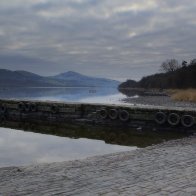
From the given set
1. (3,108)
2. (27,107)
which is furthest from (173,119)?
(3,108)

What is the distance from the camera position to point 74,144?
21.4 m

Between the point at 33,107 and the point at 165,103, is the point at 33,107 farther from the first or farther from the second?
the point at 165,103

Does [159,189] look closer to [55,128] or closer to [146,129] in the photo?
[146,129]

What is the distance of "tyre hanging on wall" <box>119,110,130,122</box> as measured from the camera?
99.2 ft

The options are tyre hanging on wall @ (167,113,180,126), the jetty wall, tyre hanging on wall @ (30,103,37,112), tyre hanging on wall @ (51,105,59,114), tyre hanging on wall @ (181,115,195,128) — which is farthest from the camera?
tyre hanging on wall @ (30,103,37,112)

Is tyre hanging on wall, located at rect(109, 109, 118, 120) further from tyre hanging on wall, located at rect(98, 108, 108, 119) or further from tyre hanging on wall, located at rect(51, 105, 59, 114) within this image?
tyre hanging on wall, located at rect(51, 105, 59, 114)

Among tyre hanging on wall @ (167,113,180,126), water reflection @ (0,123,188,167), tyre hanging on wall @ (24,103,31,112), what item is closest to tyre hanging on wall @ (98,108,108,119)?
water reflection @ (0,123,188,167)

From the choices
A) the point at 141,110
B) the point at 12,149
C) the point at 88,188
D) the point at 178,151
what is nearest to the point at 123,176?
the point at 88,188

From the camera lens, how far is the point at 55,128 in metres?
31.5

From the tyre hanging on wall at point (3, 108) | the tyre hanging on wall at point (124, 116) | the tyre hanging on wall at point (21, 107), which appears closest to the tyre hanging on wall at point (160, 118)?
the tyre hanging on wall at point (124, 116)

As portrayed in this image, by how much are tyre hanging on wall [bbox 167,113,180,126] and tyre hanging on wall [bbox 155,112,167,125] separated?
1.40ft

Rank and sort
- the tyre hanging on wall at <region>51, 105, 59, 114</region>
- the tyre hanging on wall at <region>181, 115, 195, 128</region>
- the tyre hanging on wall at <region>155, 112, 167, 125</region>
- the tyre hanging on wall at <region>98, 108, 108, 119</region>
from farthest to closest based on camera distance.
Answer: the tyre hanging on wall at <region>51, 105, 59, 114</region>, the tyre hanging on wall at <region>98, 108, 108, 119</region>, the tyre hanging on wall at <region>155, 112, 167, 125</region>, the tyre hanging on wall at <region>181, 115, 195, 128</region>

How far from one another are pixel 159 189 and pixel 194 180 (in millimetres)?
1202

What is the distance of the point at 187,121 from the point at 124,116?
5905 millimetres
